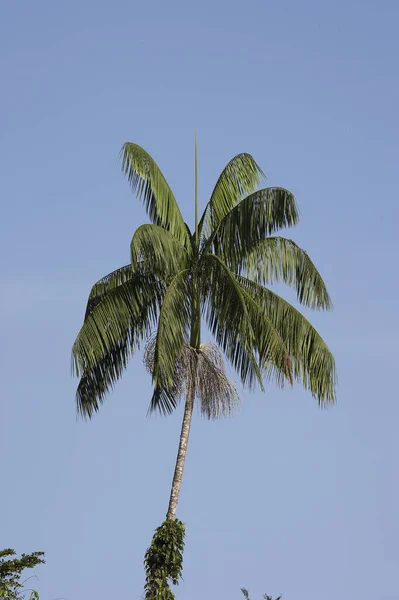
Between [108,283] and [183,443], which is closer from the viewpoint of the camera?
[183,443]

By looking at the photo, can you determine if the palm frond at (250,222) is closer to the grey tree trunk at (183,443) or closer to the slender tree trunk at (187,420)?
the slender tree trunk at (187,420)

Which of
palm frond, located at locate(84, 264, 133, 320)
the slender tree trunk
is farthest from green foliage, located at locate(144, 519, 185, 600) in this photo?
palm frond, located at locate(84, 264, 133, 320)

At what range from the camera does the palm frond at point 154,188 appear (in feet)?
89.1

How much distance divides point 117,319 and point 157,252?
1623 mm

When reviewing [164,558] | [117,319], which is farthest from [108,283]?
[164,558]

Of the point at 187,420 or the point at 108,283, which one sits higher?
the point at 108,283

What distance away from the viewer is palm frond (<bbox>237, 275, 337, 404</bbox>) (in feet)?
86.7

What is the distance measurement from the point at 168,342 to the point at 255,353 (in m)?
1.79

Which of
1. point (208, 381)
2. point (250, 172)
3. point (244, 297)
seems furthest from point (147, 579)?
point (250, 172)

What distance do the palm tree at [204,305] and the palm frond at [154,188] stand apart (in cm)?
2

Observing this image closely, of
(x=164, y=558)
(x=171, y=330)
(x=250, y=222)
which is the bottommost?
(x=164, y=558)

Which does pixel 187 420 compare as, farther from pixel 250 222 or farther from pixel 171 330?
pixel 250 222

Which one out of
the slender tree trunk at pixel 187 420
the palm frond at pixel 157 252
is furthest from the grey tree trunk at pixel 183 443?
the palm frond at pixel 157 252

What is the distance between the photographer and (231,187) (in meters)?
27.8
